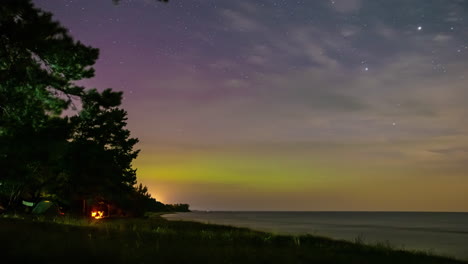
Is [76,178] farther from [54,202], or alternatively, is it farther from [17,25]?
[17,25]

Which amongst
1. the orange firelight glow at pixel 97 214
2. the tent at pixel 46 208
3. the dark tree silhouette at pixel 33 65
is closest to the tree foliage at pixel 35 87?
the dark tree silhouette at pixel 33 65

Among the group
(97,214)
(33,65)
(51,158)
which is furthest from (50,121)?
(97,214)

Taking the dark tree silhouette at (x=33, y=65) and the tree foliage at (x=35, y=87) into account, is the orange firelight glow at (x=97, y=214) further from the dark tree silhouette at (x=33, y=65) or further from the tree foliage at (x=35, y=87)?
the dark tree silhouette at (x=33, y=65)

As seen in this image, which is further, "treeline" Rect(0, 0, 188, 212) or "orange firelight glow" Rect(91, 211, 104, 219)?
"orange firelight glow" Rect(91, 211, 104, 219)

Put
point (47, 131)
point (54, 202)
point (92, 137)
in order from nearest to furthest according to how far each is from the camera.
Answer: point (47, 131), point (92, 137), point (54, 202)

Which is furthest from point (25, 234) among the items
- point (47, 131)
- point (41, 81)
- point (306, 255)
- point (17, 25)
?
point (47, 131)

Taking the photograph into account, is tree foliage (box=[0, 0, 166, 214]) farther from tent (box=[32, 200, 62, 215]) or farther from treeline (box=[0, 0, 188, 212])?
tent (box=[32, 200, 62, 215])

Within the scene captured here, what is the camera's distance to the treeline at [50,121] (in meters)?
14.5

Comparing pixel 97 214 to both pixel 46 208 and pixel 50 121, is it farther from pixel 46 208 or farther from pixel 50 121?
pixel 50 121

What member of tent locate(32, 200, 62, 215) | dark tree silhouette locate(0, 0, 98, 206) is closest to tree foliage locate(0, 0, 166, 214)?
dark tree silhouette locate(0, 0, 98, 206)

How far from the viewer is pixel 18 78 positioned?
14.8m

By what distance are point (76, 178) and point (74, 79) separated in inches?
805

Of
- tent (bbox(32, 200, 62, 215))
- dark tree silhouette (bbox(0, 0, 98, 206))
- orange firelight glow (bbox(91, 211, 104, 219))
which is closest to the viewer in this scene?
dark tree silhouette (bbox(0, 0, 98, 206))

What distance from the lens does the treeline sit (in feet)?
47.6
